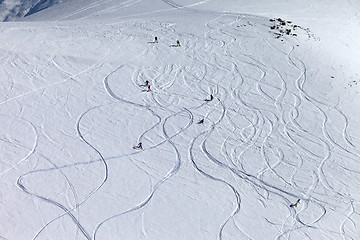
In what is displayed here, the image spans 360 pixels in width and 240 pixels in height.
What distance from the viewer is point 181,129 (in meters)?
18.5

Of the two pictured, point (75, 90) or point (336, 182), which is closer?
point (336, 182)

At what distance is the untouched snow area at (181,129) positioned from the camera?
14.5 metres

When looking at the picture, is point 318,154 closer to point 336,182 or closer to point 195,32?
point 336,182

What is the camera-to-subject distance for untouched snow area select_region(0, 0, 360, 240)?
47.7ft

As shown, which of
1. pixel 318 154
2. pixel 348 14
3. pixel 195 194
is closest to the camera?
pixel 195 194

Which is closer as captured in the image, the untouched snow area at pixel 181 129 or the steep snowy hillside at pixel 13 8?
the untouched snow area at pixel 181 129

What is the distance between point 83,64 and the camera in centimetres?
2320

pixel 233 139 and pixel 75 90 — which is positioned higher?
pixel 75 90

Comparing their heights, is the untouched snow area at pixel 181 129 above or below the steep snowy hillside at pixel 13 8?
above

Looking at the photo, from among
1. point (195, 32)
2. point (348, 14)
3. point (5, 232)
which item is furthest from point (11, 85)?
point (348, 14)

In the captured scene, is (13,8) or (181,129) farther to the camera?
(13,8)

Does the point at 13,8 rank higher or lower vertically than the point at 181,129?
lower

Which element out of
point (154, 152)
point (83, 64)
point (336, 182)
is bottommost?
point (336, 182)

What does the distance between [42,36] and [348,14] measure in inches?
942
